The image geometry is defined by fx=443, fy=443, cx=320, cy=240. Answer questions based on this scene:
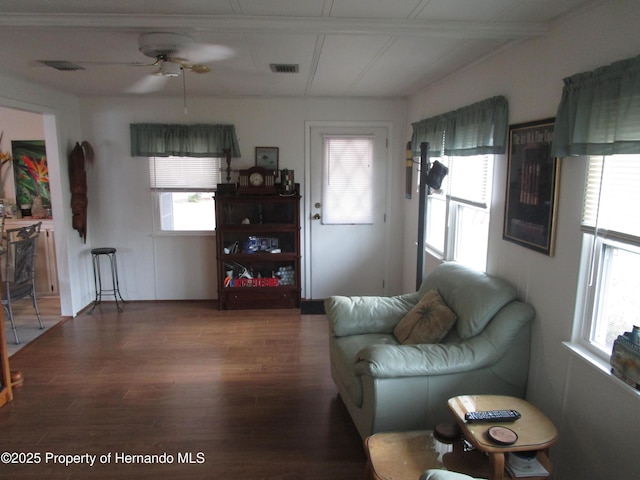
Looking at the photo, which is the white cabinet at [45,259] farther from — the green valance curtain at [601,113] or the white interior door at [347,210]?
the green valance curtain at [601,113]

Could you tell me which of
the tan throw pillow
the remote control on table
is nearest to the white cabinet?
the tan throw pillow

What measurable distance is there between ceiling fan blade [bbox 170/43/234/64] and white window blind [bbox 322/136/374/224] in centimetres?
215

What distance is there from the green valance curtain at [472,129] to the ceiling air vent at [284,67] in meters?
1.26

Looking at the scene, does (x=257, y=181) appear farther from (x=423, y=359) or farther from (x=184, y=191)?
(x=423, y=359)

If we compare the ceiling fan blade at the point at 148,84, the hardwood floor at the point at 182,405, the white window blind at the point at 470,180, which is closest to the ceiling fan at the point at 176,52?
the ceiling fan blade at the point at 148,84

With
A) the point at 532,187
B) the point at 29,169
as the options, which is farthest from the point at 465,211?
the point at 29,169

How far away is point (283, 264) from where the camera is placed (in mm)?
5195

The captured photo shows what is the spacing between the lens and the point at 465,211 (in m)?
3.62

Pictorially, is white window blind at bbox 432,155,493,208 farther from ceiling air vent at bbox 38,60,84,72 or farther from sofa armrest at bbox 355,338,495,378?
ceiling air vent at bbox 38,60,84,72

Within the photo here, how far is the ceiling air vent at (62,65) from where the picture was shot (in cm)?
324

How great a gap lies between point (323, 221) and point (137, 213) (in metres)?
2.16

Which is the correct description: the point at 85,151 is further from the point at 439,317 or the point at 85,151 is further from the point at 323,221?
the point at 439,317

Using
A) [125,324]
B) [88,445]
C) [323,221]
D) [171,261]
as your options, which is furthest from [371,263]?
[88,445]

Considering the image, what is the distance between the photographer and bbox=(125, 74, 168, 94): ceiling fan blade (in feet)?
12.5
